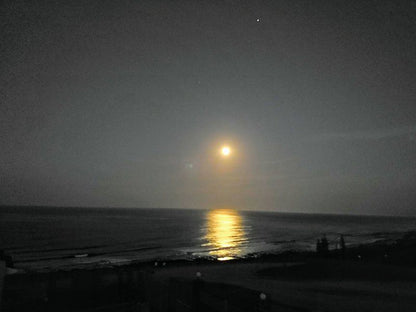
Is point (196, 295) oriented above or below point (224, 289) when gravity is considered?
above

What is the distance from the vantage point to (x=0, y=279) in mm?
6105

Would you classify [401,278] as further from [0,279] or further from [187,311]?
[0,279]

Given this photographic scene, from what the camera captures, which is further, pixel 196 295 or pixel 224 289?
pixel 224 289

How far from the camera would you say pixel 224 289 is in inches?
508

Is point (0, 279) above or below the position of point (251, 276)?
above

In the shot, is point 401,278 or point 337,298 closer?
point 337,298

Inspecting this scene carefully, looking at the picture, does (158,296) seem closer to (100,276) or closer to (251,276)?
(100,276)

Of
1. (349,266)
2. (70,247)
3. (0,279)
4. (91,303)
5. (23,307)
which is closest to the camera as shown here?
(0,279)

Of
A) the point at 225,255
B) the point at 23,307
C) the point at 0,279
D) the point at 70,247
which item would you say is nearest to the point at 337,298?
the point at 23,307

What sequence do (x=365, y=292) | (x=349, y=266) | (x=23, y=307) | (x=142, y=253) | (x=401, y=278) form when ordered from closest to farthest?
(x=23, y=307), (x=365, y=292), (x=401, y=278), (x=349, y=266), (x=142, y=253)

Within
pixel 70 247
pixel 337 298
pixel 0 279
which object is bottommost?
pixel 70 247

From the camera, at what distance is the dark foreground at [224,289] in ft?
35.6

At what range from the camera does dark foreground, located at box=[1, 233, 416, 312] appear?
35.6 ft

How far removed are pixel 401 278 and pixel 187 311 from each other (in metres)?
17.8
